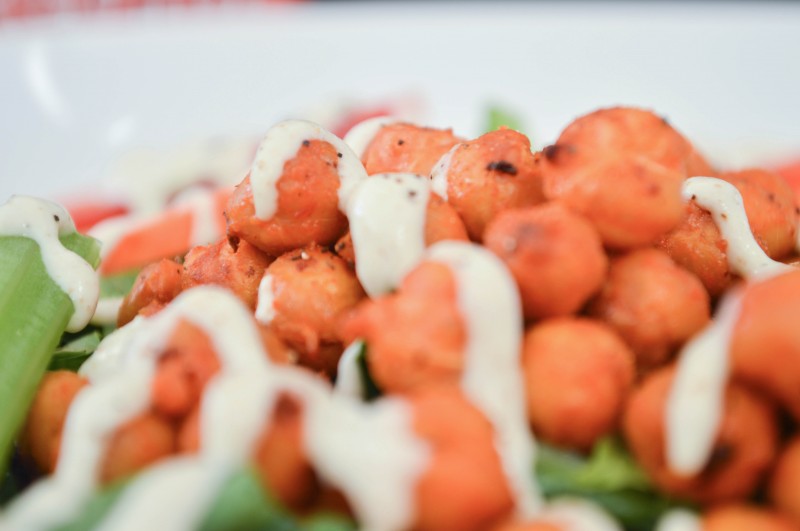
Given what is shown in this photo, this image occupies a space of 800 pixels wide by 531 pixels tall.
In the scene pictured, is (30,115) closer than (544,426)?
No

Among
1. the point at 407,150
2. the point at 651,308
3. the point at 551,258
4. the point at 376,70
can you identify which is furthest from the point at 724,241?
the point at 376,70

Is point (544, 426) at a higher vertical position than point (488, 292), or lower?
lower

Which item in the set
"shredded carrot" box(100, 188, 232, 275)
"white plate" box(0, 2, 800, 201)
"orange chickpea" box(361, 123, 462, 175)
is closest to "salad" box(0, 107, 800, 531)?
"orange chickpea" box(361, 123, 462, 175)

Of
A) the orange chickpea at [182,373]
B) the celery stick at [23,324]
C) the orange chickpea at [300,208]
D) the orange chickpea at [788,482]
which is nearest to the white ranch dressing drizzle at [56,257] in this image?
the celery stick at [23,324]

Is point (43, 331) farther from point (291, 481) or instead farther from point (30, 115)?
point (30, 115)

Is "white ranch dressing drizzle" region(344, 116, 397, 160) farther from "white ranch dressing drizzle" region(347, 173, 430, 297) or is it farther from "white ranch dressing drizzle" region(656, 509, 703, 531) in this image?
"white ranch dressing drizzle" region(656, 509, 703, 531)

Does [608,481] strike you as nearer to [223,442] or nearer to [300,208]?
[223,442]

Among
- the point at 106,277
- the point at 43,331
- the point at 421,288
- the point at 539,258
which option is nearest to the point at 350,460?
the point at 421,288

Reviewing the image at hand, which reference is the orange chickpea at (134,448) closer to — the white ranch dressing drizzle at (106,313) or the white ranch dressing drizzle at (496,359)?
the white ranch dressing drizzle at (496,359)
